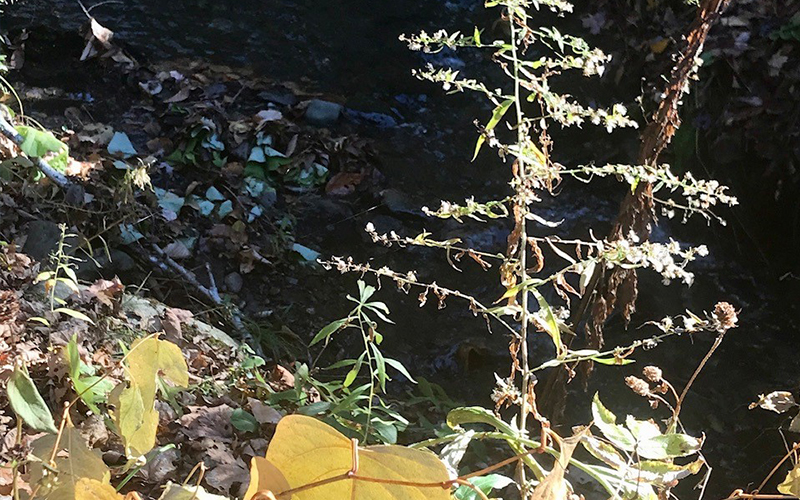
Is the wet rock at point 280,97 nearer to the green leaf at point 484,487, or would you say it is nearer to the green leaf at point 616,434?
the green leaf at point 484,487

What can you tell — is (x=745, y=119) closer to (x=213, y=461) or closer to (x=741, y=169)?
(x=741, y=169)

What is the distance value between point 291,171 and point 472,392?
1672 millimetres

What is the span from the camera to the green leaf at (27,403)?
731 mm

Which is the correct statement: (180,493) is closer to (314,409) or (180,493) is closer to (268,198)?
(314,409)

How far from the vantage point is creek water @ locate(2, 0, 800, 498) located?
2.50m

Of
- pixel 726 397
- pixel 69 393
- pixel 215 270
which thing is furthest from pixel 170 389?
pixel 726 397

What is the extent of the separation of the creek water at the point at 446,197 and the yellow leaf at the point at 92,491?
209cm

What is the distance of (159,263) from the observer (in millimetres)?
2600

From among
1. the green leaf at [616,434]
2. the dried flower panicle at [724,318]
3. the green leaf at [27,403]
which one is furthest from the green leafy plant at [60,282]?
the dried flower panicle at [724,318]

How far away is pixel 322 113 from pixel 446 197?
3.43ft

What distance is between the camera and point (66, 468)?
633 mm

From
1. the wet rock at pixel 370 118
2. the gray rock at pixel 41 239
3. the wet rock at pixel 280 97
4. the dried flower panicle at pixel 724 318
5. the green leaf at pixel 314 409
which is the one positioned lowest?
the wet rock at pixel 280 97

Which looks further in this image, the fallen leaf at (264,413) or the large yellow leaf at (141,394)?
the fallen leaf at (264,413)

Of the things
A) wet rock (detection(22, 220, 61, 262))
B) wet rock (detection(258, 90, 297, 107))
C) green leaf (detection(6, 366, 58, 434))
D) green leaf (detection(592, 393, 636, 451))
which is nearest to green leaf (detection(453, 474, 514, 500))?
green leaf (detection(592, 393, 636, 451))
